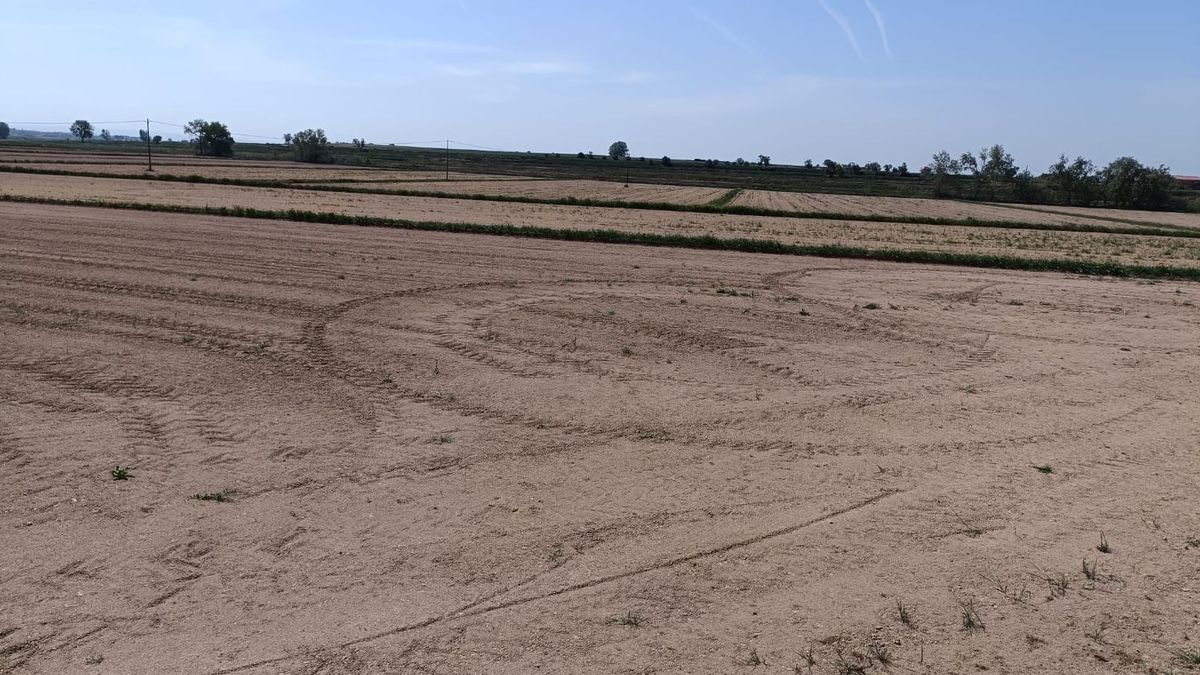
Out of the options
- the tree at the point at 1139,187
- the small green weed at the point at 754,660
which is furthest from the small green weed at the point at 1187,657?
the tree at the point at 1139,187

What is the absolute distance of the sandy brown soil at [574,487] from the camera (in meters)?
4.95

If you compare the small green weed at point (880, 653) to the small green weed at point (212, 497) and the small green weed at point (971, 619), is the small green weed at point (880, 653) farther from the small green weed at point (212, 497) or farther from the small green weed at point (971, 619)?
the small green weed at point (212, 497)

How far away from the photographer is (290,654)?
185 inches

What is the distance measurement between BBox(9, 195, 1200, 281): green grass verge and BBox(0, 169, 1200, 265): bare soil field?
10.9 ft

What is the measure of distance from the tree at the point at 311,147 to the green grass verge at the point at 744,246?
364 ft

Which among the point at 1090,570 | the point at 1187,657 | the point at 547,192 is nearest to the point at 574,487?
the point at 1090,570

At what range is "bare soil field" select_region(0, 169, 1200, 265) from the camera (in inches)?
1191

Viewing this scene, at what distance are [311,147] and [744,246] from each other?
406ft

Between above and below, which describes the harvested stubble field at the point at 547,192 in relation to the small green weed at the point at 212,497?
above

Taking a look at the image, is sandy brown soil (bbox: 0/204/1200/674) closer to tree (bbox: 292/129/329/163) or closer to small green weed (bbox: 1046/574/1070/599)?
small green weed (bbox: 1046/574/1070/599)

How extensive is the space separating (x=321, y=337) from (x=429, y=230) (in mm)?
14298

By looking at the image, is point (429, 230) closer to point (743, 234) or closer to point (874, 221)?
point (743, 234)

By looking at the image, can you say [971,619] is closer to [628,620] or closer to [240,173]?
[628,620]

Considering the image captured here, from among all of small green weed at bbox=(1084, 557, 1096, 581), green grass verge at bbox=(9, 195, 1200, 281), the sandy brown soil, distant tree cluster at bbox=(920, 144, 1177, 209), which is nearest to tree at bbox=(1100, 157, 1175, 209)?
distant tree cluster at bbox=(920, 144, 1177, 209)
